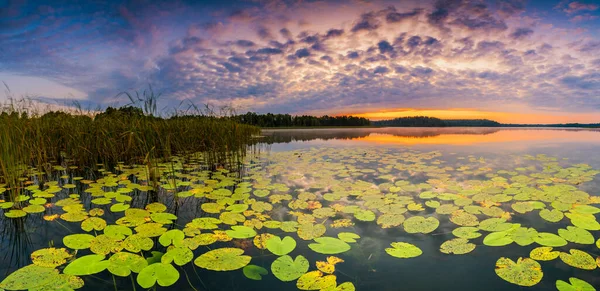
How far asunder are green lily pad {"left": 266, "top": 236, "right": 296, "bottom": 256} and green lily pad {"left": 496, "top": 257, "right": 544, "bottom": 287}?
1579mm

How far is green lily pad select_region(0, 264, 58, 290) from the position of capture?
171cm

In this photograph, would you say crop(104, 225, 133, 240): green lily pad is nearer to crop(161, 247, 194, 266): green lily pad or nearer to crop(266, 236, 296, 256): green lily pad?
crop(161, 247, 194, 266): green lily pad

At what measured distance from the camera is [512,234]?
2574 millimetres

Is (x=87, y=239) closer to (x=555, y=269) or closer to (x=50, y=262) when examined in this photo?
(x=50, y=262)

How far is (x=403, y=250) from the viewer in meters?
2.35

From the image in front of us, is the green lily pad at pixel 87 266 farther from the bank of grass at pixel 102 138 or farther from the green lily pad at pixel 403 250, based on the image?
the bank of grass at pixel 102 138

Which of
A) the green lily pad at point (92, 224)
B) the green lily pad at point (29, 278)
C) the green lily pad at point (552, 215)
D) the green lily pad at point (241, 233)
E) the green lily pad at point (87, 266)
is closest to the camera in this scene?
the green lily pad at point (29, 278)

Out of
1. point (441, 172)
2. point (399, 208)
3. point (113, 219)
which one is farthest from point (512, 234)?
point (113, 219)

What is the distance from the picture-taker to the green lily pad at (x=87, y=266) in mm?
1816

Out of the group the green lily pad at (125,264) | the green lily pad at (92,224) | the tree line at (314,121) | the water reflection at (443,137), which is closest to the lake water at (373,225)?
the green lily pad at (125,264)

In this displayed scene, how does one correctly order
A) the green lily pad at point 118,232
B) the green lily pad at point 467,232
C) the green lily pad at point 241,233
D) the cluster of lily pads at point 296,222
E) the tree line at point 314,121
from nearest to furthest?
the cluster of lily pads at point 296,222 < the green lily pad at point 118,232 < the green lily pad at point 241,233 < the green lily pad at point 467,232 < the tree line at point 314,121

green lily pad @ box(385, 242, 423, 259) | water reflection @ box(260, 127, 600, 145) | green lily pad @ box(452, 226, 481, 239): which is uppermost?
water reflection @ box(260, 127, 600, 145)

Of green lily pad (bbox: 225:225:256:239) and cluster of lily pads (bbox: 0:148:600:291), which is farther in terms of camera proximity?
green lily pad (bbox: 225:225:256:239)

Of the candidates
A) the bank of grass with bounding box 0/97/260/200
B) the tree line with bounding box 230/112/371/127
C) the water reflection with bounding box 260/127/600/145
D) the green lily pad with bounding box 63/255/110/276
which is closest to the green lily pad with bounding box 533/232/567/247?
the green lily pad with bounding box 63/255/110/276
